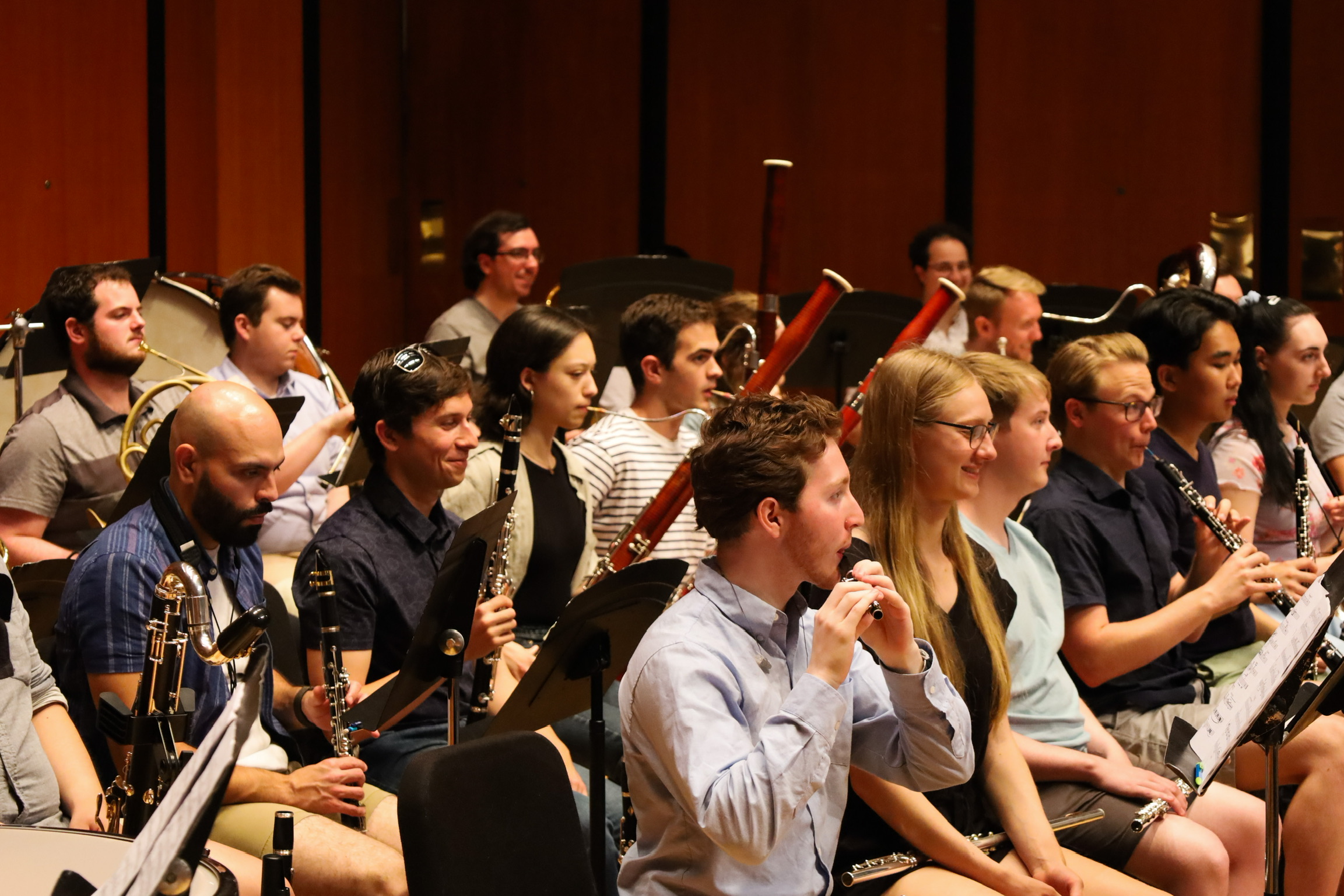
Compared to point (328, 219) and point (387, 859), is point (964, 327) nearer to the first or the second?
point (328, 219)

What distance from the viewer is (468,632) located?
2.74 metres

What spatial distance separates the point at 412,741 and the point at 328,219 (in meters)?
4.69

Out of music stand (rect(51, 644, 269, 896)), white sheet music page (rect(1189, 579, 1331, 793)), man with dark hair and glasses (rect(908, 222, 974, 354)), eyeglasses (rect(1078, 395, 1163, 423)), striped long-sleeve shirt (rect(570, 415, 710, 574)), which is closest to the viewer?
music stand (rect(51, 644, 269, 896))

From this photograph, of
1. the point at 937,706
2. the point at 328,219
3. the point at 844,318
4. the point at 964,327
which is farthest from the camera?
the point at 328,219

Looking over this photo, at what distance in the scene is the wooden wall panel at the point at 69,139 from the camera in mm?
5273

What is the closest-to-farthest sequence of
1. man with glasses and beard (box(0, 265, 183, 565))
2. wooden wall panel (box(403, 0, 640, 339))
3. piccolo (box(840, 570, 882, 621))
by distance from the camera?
piccolo (box(840, 570, 882, 621)) → man with glasses and beard (box(0, 265, 183, 565)) → wooden wall panel (box(403, 0, 640, 339))

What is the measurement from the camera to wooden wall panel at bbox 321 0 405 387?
722cm

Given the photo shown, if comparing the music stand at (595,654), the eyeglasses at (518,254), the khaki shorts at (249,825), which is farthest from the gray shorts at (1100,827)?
the eyeglasses at (518,254)

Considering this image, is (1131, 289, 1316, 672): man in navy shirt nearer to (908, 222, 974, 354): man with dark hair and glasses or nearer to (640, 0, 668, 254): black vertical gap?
(908, 222, 974, 354): man with dark hair and glasses

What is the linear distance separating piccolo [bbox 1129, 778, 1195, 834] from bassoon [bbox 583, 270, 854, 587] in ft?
4.28

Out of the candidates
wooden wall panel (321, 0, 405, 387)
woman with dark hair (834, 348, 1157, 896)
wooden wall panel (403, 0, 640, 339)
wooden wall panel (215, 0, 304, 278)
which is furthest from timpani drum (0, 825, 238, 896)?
wooden wall panel (403, 0, 640, 339)

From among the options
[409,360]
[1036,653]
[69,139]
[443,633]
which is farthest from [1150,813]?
[69,139]

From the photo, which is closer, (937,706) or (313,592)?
(937,706)

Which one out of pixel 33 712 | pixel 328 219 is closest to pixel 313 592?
pixel 33 712
